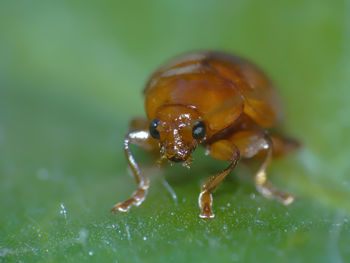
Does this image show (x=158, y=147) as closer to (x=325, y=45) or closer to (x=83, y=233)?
(x=83, y=233)

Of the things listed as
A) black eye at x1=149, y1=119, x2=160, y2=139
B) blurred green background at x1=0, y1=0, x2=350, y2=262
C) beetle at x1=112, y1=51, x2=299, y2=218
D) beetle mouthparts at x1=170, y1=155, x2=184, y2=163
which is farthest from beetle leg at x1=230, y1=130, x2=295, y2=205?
black eye at x1=149, y1=119, x2=160, y2=139

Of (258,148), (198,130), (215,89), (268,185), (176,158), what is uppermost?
(215,89)

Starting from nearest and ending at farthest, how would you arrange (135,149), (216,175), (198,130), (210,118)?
(216,175)
(198,130)
(210,118)
(135,149)

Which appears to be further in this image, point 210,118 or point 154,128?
point 210,118

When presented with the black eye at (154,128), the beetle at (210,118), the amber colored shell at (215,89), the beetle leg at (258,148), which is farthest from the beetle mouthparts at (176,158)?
the beetle leg at (258,148)

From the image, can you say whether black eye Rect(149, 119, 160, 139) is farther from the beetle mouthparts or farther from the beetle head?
the beetle mouthparts

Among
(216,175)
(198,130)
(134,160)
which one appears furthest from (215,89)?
(134,160)

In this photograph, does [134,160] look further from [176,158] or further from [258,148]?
[258,148]

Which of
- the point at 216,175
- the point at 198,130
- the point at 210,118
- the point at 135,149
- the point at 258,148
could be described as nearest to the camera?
the point at 216,175
